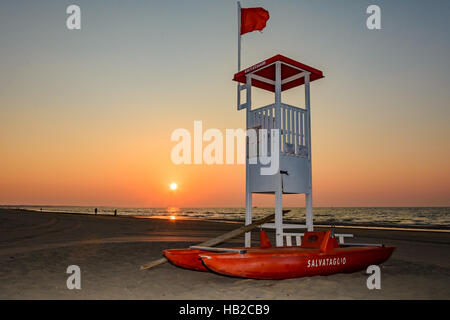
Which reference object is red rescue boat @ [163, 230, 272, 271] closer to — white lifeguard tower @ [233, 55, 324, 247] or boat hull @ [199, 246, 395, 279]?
boat hull @ [199, 246, 395, 279]

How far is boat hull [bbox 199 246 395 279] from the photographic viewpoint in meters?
5.88

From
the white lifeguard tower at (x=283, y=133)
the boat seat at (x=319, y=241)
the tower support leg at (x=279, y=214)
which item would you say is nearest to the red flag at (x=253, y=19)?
the white lifeguard tower at (x=283, y=133)

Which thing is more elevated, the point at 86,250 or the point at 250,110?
the point at 250,110

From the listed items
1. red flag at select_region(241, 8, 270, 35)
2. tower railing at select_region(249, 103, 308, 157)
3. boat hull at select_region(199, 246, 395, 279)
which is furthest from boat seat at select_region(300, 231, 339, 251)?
red flag at select_region(241, 8, 270, 35)

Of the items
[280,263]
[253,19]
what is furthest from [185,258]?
[253,19]

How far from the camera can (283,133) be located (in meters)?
8.06

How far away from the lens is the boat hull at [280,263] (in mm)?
5879

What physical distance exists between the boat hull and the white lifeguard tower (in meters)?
1.22

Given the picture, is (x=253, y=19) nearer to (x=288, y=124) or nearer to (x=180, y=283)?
(x=288, y=124)

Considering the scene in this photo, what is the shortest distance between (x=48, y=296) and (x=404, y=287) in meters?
5.92

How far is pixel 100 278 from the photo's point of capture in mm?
6809

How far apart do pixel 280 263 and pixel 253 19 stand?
6310 mm
